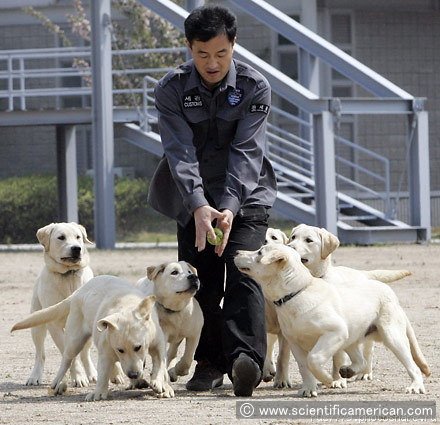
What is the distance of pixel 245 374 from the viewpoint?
827 centimetres

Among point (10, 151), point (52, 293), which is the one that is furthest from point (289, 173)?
point (52, 293)

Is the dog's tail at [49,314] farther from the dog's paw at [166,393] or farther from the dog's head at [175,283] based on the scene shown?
the dog's paw at [166,393]

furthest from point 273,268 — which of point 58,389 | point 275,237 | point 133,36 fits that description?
point 133,36

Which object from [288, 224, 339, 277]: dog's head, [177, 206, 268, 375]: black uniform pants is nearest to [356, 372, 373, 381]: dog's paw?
[288, 224, 339, 277]: dog's head

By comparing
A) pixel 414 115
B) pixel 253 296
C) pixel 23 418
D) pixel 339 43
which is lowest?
pixel 23 418

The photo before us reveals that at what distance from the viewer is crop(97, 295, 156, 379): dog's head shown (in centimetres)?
826

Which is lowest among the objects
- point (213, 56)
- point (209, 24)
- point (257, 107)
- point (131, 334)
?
point (131, 334)

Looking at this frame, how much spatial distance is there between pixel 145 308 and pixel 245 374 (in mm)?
683

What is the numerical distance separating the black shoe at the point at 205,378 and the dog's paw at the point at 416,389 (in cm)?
128

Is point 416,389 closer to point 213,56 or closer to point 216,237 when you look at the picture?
point 216,237

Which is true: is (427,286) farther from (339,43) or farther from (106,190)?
(339,43)

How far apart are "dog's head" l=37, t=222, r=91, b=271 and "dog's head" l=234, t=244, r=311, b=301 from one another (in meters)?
1.73

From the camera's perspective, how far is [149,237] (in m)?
32.6

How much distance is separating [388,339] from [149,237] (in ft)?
79.2
